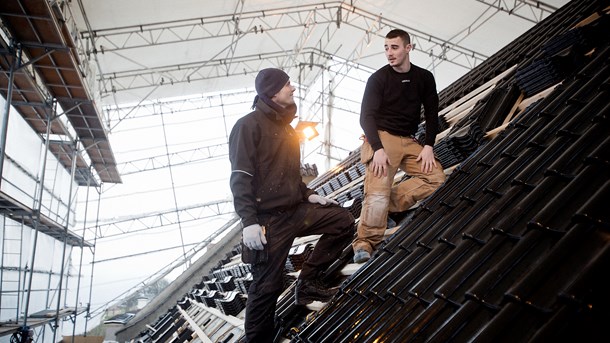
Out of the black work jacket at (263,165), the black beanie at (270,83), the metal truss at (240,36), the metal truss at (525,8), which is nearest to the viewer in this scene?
the black work jacket at (263,165)

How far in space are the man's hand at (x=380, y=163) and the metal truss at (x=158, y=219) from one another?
2238 cm

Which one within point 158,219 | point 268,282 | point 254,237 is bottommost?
point 268,282

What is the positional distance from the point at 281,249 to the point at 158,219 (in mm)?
23637

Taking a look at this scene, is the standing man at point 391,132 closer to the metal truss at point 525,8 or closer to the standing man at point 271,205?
the standing man at point 271,205

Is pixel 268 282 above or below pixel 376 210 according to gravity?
below

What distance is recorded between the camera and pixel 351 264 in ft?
12.8

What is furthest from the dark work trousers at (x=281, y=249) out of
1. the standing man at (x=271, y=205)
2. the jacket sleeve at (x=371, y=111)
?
the jacket sleeve at (x=371, y=111)

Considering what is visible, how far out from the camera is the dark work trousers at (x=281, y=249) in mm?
3123

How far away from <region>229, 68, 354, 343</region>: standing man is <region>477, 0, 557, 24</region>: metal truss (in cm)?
1344

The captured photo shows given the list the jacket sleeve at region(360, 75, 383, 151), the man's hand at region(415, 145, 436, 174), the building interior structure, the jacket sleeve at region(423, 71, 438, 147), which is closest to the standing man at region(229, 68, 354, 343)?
the building interior structure

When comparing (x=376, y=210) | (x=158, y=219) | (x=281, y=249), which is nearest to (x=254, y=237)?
(x=281, y=249)

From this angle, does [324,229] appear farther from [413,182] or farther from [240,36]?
[240,36]

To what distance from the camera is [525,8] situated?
15.3 metres

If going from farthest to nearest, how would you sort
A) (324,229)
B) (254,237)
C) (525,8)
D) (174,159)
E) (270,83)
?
(174,159) < (525,8) < (324,229) < (270,83) < (254,237)
